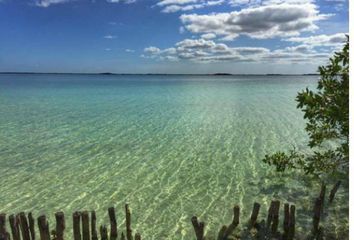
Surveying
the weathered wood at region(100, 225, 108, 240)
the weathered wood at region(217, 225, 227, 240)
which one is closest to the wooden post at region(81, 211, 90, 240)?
the weathered wood at region(100, 225, 108, 240)

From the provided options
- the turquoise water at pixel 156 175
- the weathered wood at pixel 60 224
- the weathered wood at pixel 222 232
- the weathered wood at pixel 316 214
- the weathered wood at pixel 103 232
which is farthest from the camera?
the turquoise water at pixel 156 175

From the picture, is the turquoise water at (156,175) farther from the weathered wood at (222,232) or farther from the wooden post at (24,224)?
the wooden post at (24,224)

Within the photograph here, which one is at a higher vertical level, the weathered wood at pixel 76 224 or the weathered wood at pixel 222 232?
the weathered wood at pixel 76 224

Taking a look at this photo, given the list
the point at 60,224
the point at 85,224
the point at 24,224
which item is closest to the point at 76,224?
the point at 85,224

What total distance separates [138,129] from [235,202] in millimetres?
15465

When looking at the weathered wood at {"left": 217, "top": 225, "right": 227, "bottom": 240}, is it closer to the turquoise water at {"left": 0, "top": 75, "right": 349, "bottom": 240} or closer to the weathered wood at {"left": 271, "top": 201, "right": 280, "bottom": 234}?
the turquoise water at {"left": 0, "top": 75, "right": 349, "bottom": 240}

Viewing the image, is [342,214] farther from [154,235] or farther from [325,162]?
[154,235]

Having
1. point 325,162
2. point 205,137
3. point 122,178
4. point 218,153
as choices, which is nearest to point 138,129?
point 205,137

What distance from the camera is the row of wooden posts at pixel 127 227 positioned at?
25.3 ft

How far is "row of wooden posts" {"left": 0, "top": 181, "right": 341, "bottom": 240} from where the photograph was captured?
7.70 meters

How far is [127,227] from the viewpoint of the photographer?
29.5 ft

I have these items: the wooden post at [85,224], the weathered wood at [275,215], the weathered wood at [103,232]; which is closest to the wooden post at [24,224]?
the wooden post at [85,224]

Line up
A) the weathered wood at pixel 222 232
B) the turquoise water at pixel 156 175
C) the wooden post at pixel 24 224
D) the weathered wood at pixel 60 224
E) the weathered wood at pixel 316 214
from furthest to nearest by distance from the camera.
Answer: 1. the turquoise water at pixel 156 175
2. the weathered wood at pixel 316 214
3. the weathered wood at pixel 222 232
4. the wooden post at pixel 24 224
5. the weathered wood at pixel 60 224

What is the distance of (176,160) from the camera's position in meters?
18.0
